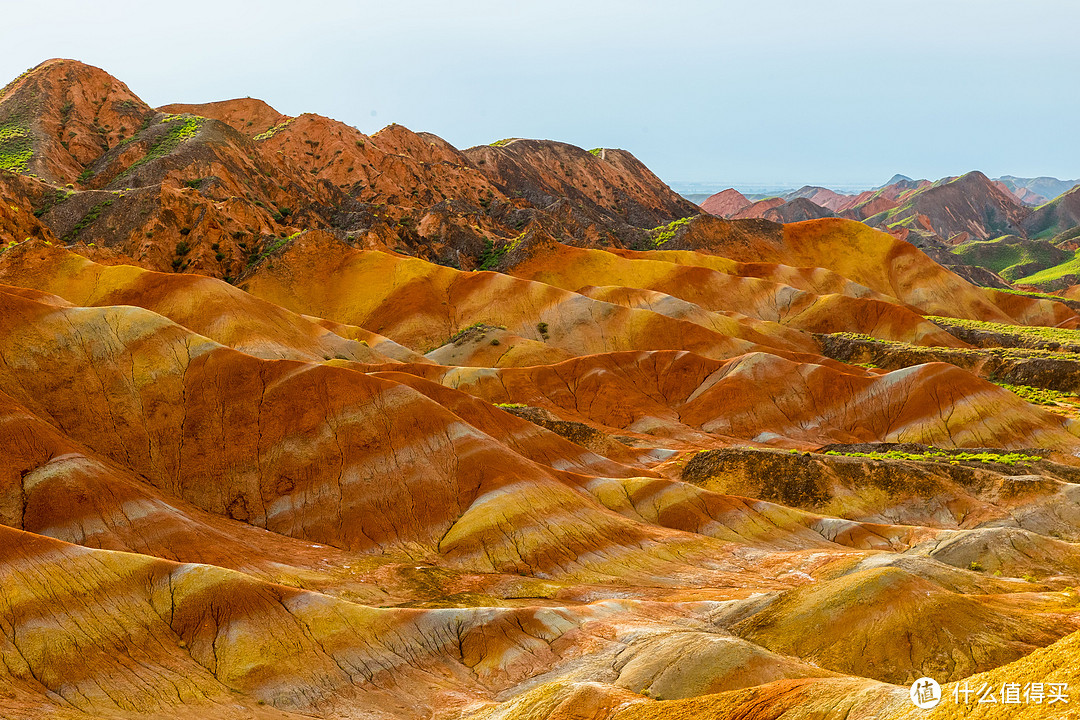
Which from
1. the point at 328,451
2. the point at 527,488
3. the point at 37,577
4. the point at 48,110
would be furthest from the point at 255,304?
the point at 48,110

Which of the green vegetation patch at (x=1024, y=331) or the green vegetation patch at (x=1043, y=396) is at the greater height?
the green vegetation patch at (x=1024, y=331)

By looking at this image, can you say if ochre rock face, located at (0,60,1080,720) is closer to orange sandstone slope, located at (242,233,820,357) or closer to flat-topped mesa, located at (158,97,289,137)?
orange sandstone slope, located at (242,233,820,357)

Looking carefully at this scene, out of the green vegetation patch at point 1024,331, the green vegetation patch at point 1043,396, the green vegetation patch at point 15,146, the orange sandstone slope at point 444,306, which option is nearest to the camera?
the green vegetation patch at point 1043,396

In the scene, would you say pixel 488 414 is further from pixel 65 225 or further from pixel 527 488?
pixel 65 225

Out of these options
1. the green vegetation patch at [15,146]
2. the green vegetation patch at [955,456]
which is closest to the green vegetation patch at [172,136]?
the green vegetation patch at [15,146]

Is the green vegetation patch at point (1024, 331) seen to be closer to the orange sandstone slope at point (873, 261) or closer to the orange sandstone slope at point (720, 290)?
the orange sandstone slope at point (720, 290)

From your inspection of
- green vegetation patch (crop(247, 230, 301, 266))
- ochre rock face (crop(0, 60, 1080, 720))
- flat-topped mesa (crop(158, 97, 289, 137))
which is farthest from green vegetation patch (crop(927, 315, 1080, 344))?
flat-topped mesa (crop(158, 97, 289, 137))

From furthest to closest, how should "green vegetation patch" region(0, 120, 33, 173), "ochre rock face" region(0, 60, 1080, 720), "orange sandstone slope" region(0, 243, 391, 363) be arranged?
"green vegetation patch" region(0, 120, 33, 173) → "orange sandstone slope" region(0, 243, 391, 363) → "ochre rock face" region(0, 60, 1080, 720)

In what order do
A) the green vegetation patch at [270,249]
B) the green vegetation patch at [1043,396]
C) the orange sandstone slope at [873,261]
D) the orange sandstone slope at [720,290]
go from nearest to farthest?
the green vegetation patch at [1043,396] → the green vegetation patch at [270,249] → the orange sandstone slope at [720,290] → the orange sandstone slope at [873,261]
